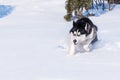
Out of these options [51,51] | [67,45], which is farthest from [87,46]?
[51,51]

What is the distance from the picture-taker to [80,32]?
615 centimetres

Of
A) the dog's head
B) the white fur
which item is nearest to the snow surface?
the white fur

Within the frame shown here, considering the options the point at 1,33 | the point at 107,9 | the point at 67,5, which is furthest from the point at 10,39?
the point at 107,9

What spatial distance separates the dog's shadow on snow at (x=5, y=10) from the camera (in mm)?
10766

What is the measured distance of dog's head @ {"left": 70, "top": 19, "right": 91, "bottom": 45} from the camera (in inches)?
241

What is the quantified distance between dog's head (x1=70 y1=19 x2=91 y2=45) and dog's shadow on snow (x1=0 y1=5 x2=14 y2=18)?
15.4 ft

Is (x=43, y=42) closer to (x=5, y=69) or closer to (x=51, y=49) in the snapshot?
(x=51, y=49)

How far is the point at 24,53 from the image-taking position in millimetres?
6527

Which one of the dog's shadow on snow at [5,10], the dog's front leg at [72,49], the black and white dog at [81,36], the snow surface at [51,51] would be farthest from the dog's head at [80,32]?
the dog's shadow on snow at [5,10]

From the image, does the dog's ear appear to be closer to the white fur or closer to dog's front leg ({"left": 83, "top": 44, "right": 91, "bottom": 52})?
the white fur

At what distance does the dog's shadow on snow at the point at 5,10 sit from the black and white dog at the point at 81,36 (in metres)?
4.61

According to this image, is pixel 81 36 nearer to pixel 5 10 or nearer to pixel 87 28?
pixel 87 28

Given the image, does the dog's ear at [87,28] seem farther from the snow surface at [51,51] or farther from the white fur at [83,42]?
the snow surface at [51,51]

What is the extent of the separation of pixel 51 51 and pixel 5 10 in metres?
5.05
